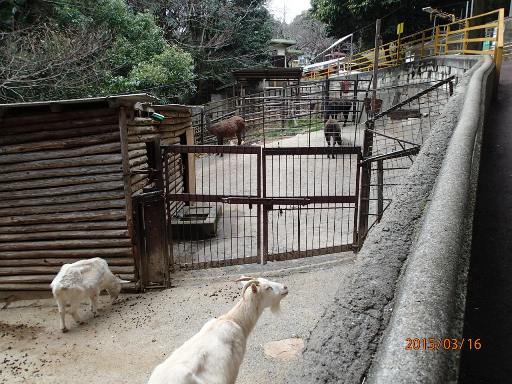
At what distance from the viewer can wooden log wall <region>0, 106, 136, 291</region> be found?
675 centimetres

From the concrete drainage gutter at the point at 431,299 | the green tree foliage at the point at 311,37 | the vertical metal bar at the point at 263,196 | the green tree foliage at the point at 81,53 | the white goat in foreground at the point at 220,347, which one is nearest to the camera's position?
the concrete drainage gutter at the point at 431,299

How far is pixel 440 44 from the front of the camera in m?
16.5

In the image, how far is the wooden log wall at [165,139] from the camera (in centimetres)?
714

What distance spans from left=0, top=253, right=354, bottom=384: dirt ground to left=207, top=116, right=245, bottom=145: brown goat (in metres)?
8.46

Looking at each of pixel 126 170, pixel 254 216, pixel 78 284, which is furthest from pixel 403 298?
pixel 254 216

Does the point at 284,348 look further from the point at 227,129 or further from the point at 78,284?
the point at 227,129

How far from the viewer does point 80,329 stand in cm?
593

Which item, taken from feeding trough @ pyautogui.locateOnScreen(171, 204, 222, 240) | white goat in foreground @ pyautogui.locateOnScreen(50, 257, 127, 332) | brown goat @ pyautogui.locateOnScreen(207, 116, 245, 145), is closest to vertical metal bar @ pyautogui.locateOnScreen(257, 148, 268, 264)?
feeding trough @ pyautogui.locateOnScreen(171, 204, 222, 240)

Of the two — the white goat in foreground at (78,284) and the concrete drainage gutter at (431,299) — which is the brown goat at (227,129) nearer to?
the white goat in foreground at (78,284)

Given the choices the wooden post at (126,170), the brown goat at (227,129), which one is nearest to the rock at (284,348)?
the wooden post at (126,170)

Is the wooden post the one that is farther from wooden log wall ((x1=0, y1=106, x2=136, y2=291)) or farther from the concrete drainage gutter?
the concrete drainage gutter

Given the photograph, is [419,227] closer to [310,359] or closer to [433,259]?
[433,259]

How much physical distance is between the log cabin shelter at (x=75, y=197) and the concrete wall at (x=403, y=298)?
522cm

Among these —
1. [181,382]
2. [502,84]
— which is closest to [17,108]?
[181,382]
